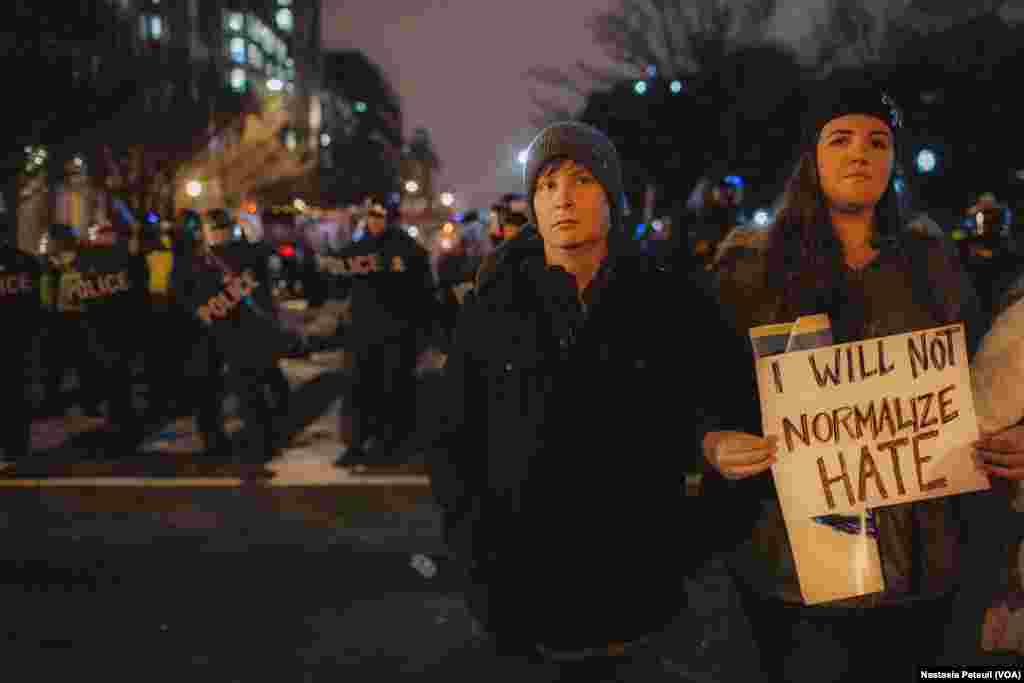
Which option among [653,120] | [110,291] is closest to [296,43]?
[653,120]

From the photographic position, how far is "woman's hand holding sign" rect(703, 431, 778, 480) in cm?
221

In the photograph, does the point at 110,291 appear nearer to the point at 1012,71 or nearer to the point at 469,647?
the point at 469,647

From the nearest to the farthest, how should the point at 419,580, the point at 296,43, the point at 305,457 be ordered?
the point at 419,580
the point at 305,457
the point at 296,43

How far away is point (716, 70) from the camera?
31.8 metres

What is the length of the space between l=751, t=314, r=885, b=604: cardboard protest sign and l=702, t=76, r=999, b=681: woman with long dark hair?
0.04m

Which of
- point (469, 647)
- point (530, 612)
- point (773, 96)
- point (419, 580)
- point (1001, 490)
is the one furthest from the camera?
point (773, 96)

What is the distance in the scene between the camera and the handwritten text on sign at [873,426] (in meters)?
2.29

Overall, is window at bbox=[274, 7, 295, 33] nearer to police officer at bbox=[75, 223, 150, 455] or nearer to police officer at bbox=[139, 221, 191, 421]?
police officer at bbox=[139, 221, 191, 421]

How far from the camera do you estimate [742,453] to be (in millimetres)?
2215

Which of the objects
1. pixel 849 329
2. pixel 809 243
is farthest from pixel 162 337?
pixel 849 329

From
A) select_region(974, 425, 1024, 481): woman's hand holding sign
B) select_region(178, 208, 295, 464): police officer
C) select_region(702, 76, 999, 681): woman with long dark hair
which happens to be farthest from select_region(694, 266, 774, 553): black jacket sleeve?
select_region(178, 208, 295, 464): police officer

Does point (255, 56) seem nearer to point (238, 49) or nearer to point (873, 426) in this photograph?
point (238, 49)

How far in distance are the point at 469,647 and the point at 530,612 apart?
236 centimetres

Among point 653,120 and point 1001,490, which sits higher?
point 653,120
